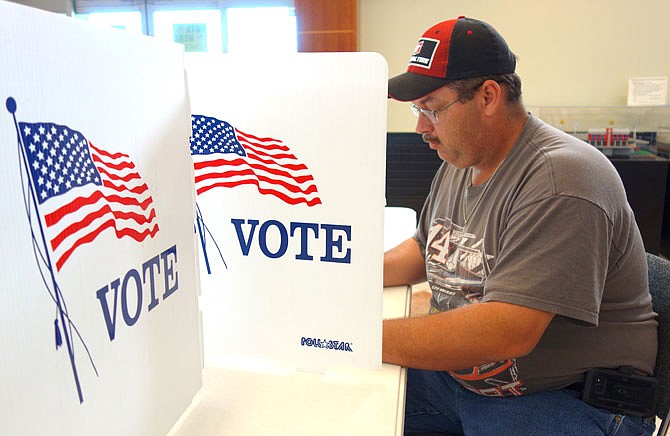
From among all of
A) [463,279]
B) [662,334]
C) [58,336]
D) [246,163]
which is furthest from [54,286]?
[662,334]

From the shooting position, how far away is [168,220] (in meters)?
0.65

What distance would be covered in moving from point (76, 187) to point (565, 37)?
14.1 ft

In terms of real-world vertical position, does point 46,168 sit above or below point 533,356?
above

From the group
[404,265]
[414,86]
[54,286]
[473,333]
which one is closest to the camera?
[54,286]

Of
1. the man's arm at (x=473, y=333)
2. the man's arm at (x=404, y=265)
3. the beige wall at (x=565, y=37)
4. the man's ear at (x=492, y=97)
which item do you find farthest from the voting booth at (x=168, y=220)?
the beige wall at (x=565, y=37)

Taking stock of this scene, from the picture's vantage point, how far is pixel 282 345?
818mm

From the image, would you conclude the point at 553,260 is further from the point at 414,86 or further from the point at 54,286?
the point at 54,286

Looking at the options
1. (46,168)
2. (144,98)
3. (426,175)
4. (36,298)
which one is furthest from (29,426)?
(426,175)

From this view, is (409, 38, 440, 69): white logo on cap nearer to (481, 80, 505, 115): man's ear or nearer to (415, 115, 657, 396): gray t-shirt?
(481, 80, 505, 115): man's ear

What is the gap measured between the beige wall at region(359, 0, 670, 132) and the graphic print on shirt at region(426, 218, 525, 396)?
3191mm

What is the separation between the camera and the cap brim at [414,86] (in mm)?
1173

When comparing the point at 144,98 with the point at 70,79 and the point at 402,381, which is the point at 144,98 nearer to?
the point at 70,79

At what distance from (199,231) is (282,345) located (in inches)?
8.3

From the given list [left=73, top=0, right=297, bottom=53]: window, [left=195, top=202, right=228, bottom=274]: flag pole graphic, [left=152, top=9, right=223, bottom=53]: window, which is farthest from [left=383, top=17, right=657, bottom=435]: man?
[left=152, top=9, right=223, bottom=53]: window
